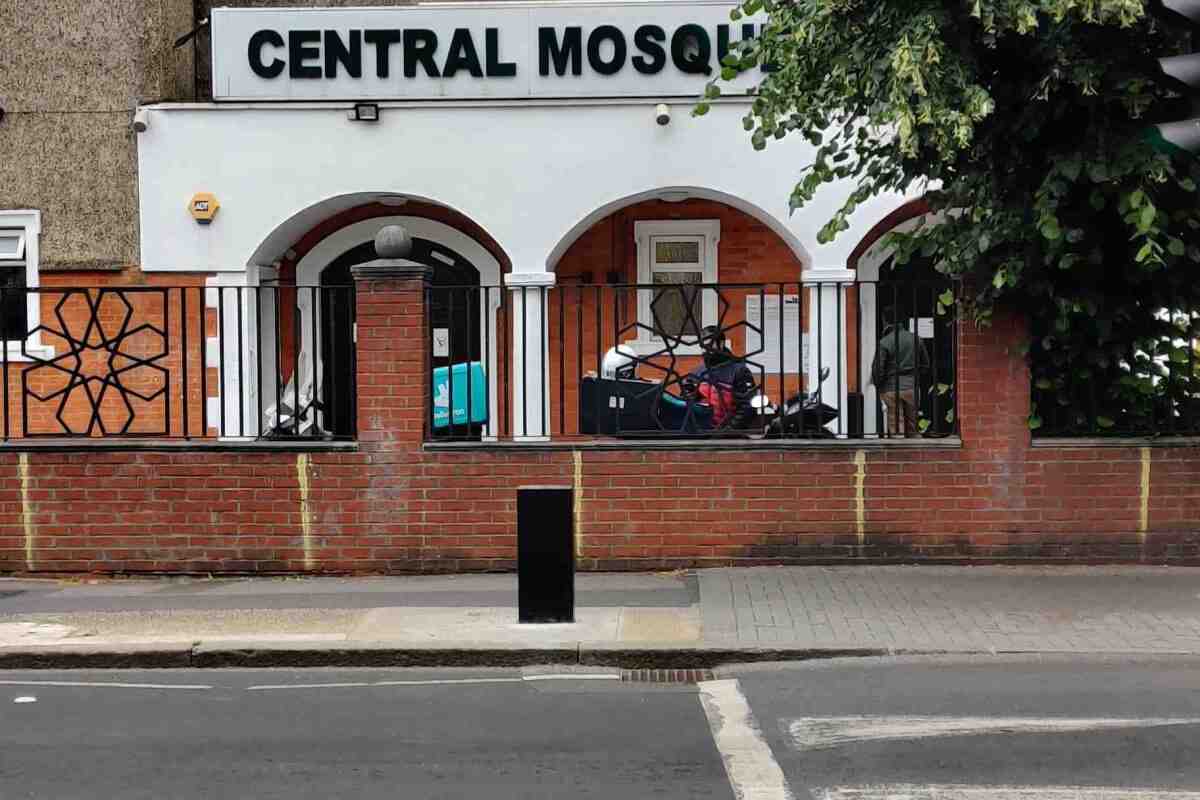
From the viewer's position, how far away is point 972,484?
10.9 meters

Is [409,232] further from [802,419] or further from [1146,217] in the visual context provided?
[1146,217]

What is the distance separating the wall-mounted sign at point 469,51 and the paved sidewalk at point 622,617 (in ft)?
20.2

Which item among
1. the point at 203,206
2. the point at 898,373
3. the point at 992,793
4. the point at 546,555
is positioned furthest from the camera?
the point at 203,206

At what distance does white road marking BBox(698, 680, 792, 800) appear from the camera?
5.92 meters

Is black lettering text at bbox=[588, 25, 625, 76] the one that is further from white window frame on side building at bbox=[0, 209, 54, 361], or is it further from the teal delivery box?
white window frame on side building at bbox=[0, 209, 54, 361]

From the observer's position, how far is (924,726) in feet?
22.4

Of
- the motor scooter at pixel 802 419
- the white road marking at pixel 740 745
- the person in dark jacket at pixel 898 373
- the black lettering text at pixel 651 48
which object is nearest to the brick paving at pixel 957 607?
the white road marking at pixel 740 745

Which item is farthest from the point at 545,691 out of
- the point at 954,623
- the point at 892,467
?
the point at 892,467

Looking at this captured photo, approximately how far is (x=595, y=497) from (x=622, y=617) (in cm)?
181

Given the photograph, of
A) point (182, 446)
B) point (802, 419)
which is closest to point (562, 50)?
point (802, 419)

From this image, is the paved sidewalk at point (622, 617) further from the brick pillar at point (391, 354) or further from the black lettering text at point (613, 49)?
the black lettering text at point (613, 49)

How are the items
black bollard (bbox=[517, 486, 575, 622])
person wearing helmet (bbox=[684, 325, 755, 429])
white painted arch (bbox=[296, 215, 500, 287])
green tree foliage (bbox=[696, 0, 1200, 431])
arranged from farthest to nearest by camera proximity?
white painted arch (bbox=[296, 215, 500, 287])
person wearing helmet (bbox=[684, 325, 755, 429])
green tree foliage (bbox=[696, 0, 1200, 431])
black bollard (bbox=[517, 486, 575, 622])

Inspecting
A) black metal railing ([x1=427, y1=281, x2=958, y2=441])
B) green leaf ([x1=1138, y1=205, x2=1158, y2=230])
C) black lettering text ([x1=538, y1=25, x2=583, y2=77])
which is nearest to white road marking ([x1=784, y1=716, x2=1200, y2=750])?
green leaf ([x1=1138, y1=205, x2=1158, y2=230])

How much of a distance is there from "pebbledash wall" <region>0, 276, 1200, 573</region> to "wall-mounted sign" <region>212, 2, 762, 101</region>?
4844mm
